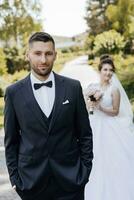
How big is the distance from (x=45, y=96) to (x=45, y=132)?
0.26 metres

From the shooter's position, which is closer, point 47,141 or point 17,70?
point 47,141

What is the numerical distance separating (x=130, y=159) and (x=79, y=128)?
3452 millimetres

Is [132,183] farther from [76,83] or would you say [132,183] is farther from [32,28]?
[32,28]

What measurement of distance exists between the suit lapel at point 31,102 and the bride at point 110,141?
10.4 ft

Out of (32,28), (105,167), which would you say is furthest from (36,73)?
(32,28)

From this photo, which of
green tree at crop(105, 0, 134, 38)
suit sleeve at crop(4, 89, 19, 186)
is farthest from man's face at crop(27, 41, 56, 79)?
green tree at crop(105, 0, 134, 38)

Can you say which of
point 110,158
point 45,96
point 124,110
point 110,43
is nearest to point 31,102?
point 45,96

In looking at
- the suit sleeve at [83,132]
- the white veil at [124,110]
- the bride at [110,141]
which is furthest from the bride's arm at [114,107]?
the suit sleeve at [83,132]

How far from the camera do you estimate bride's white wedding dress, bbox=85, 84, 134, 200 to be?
674 cm

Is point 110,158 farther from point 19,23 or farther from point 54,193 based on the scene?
point 19,23

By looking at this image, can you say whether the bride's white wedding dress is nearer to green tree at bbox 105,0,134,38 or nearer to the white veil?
the white veil

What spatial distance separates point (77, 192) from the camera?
3752 millimetres

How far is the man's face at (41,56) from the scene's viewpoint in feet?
11.6

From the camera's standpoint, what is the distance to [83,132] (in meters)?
3.78
